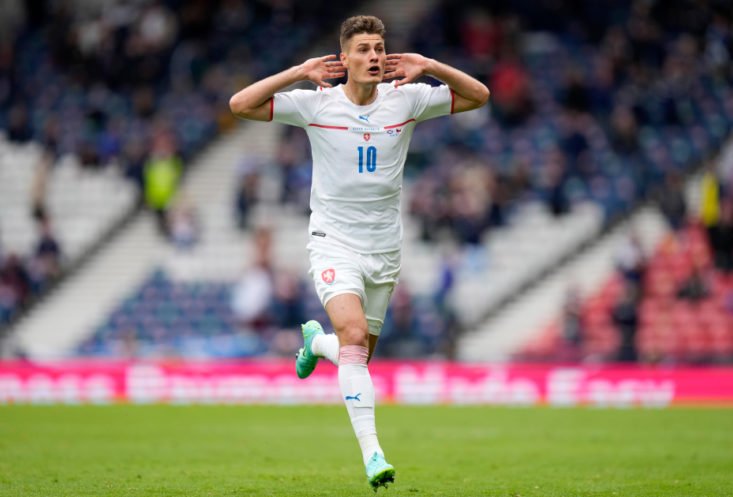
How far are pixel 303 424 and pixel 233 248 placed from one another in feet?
35.2

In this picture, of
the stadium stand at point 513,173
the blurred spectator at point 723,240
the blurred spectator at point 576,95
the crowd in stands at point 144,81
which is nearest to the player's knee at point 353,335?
the stadium stand at point 513,173

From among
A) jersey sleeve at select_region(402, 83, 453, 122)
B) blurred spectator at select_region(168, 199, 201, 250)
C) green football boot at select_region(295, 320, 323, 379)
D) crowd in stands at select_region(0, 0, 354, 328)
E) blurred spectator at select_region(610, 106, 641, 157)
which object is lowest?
green football boot at select_region(295, 320, 323, 379)

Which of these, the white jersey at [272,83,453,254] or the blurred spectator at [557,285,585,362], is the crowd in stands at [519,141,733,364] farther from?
the white jersey at [272,83,453,254]

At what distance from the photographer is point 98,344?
27312 mm

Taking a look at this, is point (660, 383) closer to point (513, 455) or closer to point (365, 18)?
point (513, 455)

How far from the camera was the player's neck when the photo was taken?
9688 millimetres

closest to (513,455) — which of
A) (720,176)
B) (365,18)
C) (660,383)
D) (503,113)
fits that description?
(365,18)

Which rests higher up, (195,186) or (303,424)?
(195,186)

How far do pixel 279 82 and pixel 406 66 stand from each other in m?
0.99

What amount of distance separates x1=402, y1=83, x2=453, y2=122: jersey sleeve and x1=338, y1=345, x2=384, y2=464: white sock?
6.45 ft

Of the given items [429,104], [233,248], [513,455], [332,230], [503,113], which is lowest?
[513,455]

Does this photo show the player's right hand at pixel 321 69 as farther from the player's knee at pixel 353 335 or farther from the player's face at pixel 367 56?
the player's knee at pixel 353 335

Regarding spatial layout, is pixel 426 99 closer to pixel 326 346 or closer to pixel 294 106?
pixel 294 106

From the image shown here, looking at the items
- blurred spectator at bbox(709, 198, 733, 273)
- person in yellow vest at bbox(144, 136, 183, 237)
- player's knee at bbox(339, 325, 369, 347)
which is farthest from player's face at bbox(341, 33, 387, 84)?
person in yellow vest at bbox(144, 136, 183, 237)
